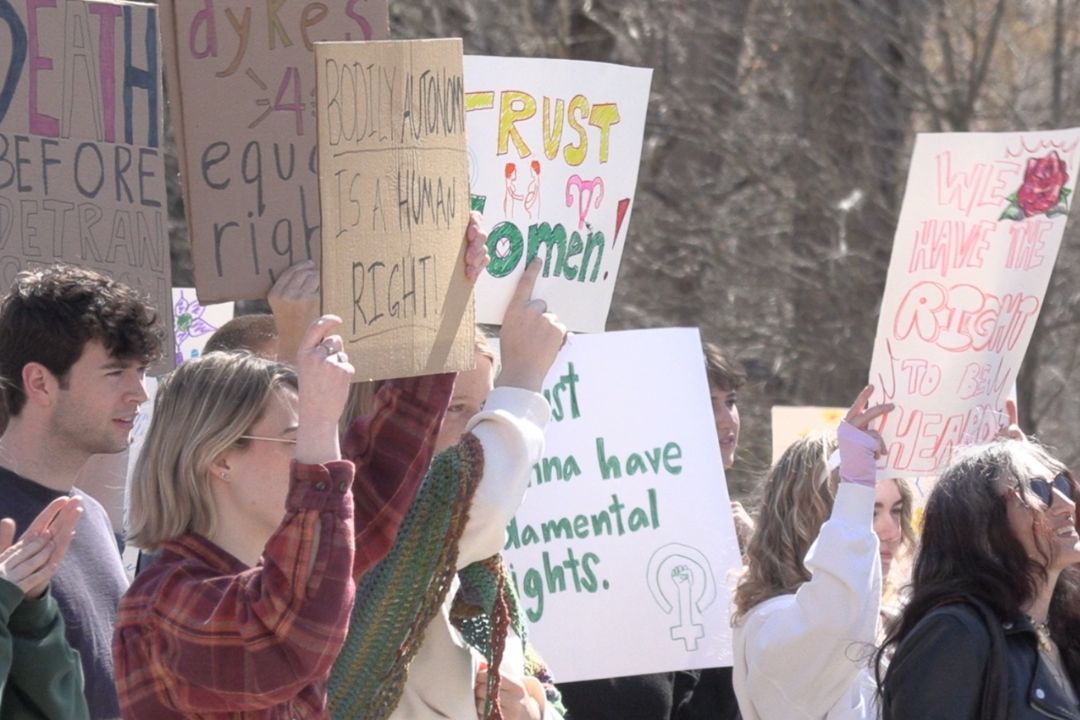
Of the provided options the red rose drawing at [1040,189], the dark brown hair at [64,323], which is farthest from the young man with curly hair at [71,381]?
the red rose drawing at [1040,189]

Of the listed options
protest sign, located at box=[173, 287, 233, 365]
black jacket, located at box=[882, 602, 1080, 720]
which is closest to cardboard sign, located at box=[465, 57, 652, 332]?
black jacket, located at box=[882, 602, 1080, 720]

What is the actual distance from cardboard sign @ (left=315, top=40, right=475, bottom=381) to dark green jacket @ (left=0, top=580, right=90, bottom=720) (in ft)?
2.02

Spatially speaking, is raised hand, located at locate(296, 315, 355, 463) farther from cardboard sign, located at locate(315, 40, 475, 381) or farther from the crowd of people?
cardboard sign, located at locate(315, 40, 475, 381)

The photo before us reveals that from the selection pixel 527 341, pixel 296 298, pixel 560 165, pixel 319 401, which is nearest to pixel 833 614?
pixel 527 341

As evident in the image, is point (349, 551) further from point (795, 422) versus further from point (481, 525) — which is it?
point (795, 422)

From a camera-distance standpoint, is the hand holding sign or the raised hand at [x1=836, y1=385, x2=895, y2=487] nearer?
the hand holding sign

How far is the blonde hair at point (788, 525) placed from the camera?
4.03m

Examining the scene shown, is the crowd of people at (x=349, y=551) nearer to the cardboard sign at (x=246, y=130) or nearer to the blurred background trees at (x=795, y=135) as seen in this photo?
the cardboard sign at (x=246, y=130)

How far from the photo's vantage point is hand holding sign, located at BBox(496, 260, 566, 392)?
3197mm

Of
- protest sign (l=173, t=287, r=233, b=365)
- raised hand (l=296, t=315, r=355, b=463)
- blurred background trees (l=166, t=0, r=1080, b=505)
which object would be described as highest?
raised hand (l=296, t=315, r=355, b=463)

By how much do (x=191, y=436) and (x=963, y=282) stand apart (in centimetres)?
232

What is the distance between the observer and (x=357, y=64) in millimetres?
2828

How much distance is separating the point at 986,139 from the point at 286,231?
2.12 m

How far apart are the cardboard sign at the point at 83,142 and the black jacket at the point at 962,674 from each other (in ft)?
4.81
